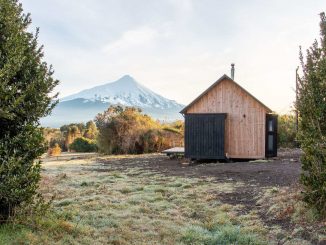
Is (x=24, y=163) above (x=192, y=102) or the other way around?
the other way around

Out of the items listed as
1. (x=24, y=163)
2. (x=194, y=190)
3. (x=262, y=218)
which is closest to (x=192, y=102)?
(x=194, y=190)

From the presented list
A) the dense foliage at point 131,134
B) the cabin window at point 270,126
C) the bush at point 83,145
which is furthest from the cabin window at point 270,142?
the bush at point 83,145

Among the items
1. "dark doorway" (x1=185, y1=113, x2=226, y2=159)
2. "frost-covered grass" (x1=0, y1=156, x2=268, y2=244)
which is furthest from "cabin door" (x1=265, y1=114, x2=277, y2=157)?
"frost-covered grass" (x1=0, y1=156, x2=268, y2=244)

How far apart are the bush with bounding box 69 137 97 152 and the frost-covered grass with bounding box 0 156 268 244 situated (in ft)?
77.2

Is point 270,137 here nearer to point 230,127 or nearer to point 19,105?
point 230,127

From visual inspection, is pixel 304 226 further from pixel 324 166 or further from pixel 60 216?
pixel 60 216

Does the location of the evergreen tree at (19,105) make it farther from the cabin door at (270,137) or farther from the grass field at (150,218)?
the cabin door at (270,137)

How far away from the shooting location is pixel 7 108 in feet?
19.2

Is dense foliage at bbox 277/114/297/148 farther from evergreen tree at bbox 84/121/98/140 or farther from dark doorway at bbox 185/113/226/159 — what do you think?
evergreen tree at bbox 84/121/98/140

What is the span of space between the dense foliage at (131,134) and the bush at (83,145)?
4.93 metres

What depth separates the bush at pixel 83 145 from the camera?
117 ft

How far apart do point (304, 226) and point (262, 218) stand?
1.12m

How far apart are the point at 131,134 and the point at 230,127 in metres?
10.1

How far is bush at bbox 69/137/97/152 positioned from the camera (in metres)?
35.7
